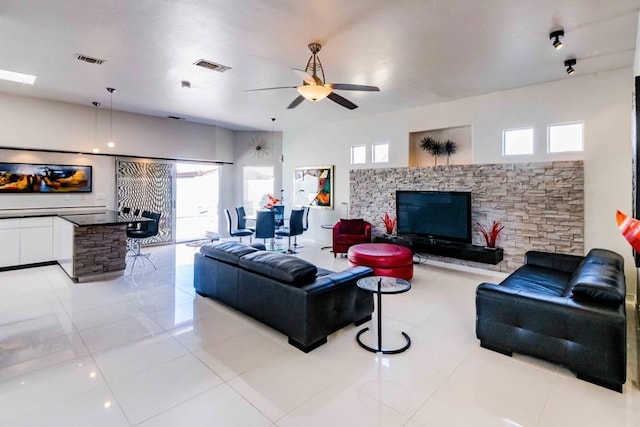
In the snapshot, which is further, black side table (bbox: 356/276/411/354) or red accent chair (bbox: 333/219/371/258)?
red accent chair (bbox: 333/219/371/258)

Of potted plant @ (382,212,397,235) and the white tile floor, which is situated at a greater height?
potted plant @ (382,212,397,235)

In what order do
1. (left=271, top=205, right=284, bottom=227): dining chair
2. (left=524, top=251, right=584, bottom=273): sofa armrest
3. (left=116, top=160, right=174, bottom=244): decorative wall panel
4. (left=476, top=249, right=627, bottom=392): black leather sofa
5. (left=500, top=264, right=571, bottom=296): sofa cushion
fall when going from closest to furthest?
(left=476, top=249, right=627, bottom=392): black leather sofa → (left=500, top=264, right=571, bottom=296): sofa cushion → (left=524, top=251, right=584, bottom=273): sofa armrest → (left=116, top=160, right=174, bottom=244): decorative wall panel → (left=271, top=205, right=284, bottom=227): dining chair

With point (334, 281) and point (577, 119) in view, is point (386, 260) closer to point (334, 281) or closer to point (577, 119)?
point (334, 281)

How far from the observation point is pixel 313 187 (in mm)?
8508

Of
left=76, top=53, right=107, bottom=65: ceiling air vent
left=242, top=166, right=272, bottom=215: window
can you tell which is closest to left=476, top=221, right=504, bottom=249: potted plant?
left=242, top=166, right=272, bottom=215: window

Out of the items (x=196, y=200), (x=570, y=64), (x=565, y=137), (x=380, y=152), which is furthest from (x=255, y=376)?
(x=196, y=200)

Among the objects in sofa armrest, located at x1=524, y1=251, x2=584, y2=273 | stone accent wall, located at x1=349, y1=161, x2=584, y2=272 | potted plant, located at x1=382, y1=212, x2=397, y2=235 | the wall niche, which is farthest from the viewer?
potted plant, located at x1=382, y1=212, x2=397, y2=235

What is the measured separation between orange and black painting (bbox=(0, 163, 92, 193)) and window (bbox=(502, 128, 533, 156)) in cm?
812

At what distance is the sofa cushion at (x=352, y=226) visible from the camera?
22.9 ft

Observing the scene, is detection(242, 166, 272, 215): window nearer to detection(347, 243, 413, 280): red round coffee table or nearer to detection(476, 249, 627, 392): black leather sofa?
detection(347, 243, 413, 280): red round coffee table

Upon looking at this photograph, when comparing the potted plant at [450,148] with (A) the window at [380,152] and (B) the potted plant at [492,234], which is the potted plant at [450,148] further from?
(B) the potted plant at [492,234]

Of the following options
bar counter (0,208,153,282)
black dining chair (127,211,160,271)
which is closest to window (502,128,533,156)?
bar counter (0,208,153,282)

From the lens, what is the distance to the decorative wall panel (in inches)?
289

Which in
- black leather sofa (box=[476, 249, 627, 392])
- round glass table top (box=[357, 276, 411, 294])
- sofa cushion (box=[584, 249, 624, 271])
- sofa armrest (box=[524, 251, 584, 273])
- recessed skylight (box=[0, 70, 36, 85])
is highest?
recessed skylight (box=[0, 70, 36, 85])
